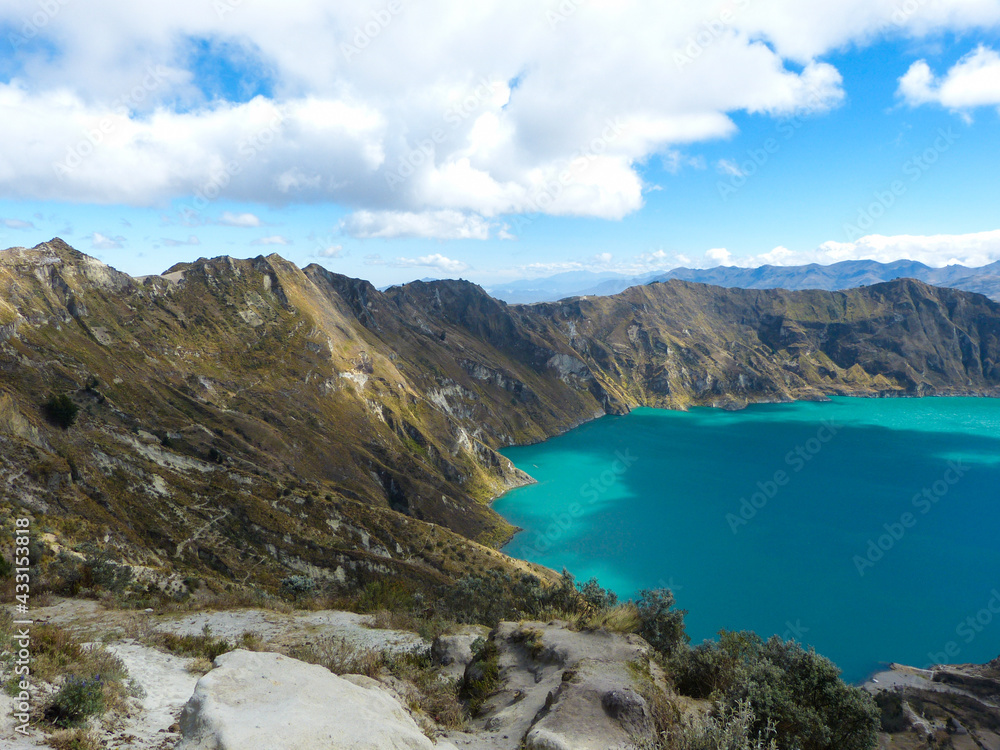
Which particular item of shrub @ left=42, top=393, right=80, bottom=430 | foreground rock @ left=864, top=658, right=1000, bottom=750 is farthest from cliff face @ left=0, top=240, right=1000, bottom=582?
foreground rock @ left=864, top=658, right=1000, bottom=750

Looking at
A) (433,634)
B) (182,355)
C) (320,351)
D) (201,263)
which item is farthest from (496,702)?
(201,263)

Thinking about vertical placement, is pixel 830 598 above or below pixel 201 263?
below

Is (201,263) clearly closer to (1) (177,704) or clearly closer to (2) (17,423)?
(2) (17,423)

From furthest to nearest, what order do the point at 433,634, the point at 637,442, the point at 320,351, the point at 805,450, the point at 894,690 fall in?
the point at 637,442 → the point at 805,450 → the point at 320,351 → the point at 894,690 → the point at 433,634

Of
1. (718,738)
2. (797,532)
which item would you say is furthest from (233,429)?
(797,532)

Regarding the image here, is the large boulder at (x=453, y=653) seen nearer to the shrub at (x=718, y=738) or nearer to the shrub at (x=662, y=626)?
the shrub at (x=662, y=626)

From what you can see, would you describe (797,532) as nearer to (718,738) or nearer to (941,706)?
(941,706)

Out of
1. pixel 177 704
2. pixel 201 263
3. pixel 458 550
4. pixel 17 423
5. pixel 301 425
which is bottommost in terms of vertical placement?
pixel 458 550
